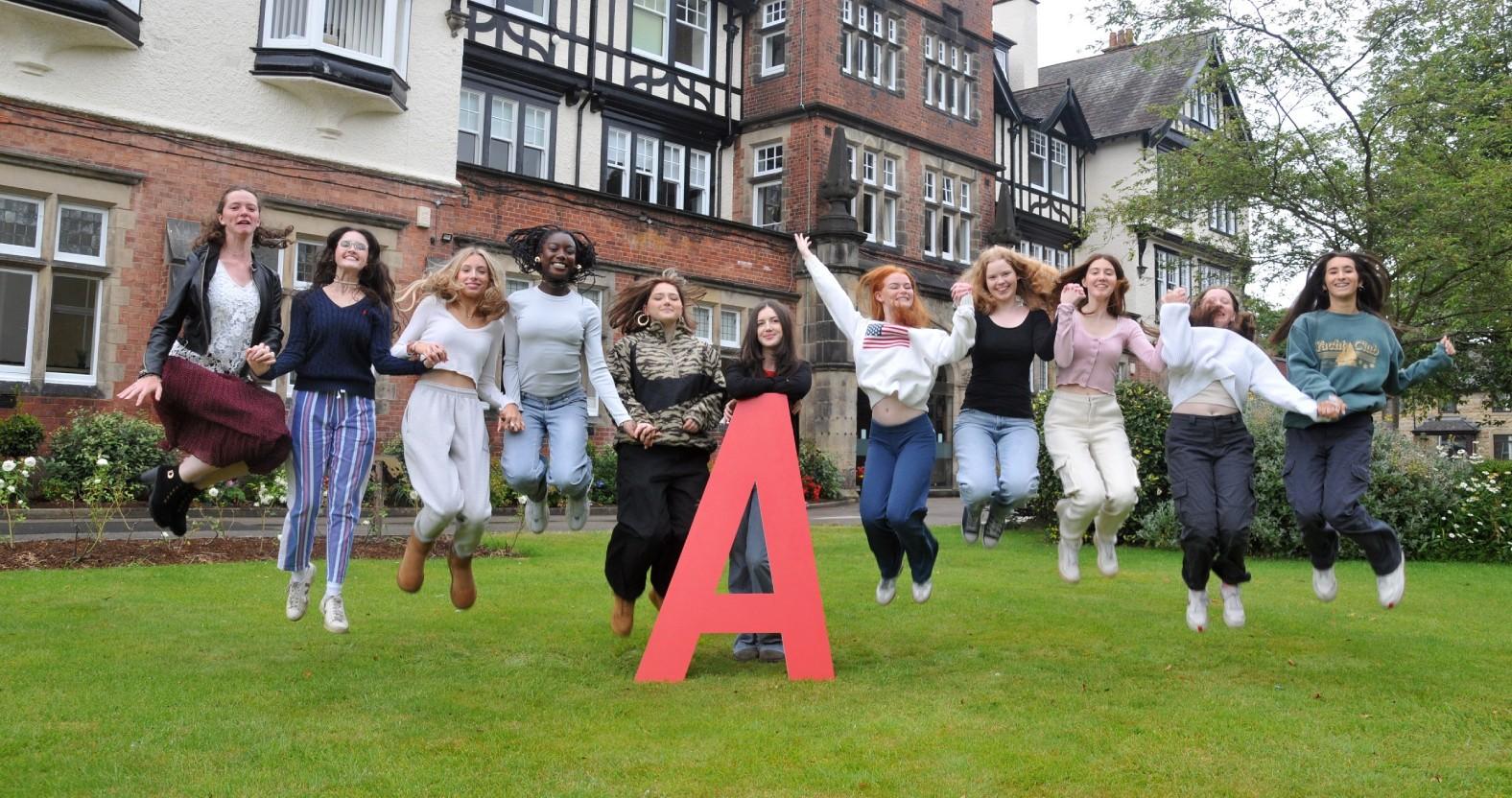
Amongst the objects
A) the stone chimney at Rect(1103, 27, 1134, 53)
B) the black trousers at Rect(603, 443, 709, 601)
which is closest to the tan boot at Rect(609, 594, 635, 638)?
the black trousers at Rect(603, 443, 709, 601)

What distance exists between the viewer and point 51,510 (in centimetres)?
Answer: 1435

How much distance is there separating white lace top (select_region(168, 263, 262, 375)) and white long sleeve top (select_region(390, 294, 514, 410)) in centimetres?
84

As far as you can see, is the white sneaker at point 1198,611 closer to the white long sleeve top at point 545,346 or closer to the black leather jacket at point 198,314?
the white long sleeve top at point 545,346

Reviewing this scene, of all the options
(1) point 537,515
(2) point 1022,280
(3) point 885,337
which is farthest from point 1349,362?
(1) point 537,515

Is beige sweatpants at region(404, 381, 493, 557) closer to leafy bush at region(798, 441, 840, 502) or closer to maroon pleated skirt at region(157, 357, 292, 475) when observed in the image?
maroon pleated skirt at region(157, 357, 292, 475)

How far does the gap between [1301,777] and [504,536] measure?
11.3 m

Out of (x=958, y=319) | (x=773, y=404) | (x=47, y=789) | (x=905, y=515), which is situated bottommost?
(x=47, y=789)

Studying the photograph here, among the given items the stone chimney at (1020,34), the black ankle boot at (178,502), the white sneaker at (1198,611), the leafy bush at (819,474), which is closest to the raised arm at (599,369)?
the black ankle boot at (178,502)

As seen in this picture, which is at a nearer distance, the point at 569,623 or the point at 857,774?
the point at 857,774

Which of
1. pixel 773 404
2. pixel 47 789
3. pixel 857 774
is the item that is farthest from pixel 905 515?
pixel 47 789

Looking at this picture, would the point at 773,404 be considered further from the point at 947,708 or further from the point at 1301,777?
the point at 1301,777

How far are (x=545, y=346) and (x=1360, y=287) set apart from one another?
520cm

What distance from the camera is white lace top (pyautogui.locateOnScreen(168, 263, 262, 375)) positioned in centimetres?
662

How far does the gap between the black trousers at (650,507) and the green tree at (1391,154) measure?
51.6 feet
